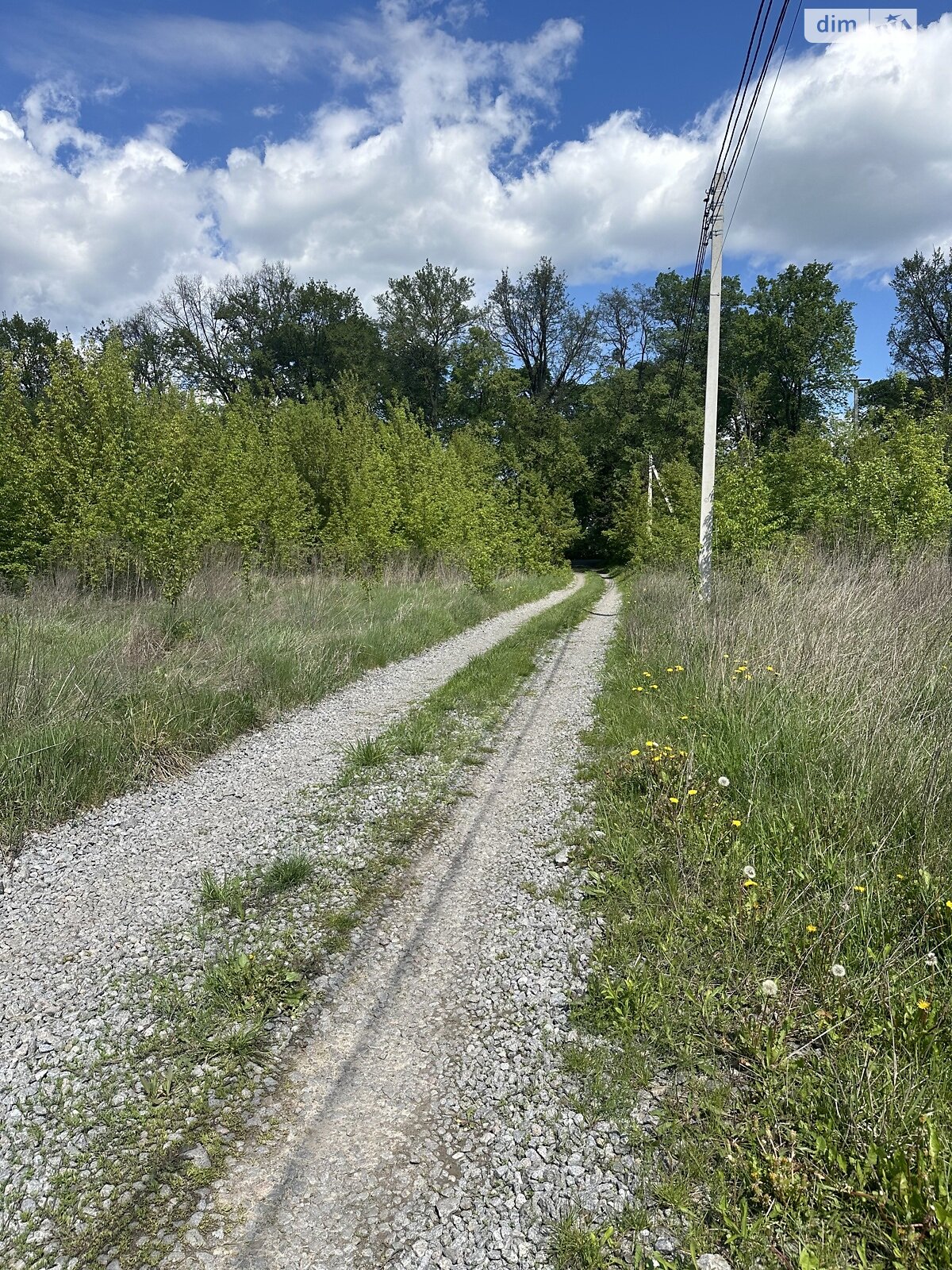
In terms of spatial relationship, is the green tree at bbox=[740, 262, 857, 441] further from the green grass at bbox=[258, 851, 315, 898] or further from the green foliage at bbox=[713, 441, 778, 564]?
the green grass at bbox=[258, 851, 315, 898]

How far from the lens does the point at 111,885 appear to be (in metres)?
3.99

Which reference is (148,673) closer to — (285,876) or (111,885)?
(111,885)

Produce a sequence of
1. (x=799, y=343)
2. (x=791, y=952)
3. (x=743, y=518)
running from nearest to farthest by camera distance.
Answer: (x=791, y=952) → (x=743, y=518) → (x=799, y=343)

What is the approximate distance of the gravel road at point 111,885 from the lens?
108 inches

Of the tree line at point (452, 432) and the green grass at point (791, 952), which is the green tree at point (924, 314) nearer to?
the tree line at point (452, 432)

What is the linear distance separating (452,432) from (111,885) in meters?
33.1

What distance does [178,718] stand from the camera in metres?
6.17

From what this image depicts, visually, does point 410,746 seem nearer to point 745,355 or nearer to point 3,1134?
point 3,1134

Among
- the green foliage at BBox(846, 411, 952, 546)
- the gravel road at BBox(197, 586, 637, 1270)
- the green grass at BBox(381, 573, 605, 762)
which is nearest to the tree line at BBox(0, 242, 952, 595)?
the green foliage at BBox(846, 411, 952, 546)

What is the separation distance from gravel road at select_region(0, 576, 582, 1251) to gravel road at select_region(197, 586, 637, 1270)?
0.89 metres

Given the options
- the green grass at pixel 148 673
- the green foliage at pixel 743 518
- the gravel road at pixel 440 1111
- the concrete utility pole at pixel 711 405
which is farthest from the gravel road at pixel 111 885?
the green foliage at pixel 743 518

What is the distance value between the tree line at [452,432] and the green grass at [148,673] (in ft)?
5.70

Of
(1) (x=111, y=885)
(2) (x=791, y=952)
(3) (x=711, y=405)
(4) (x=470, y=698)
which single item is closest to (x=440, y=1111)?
(2) (x=791, y=952)

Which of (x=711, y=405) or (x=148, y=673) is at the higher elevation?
(x=711, y=405)
